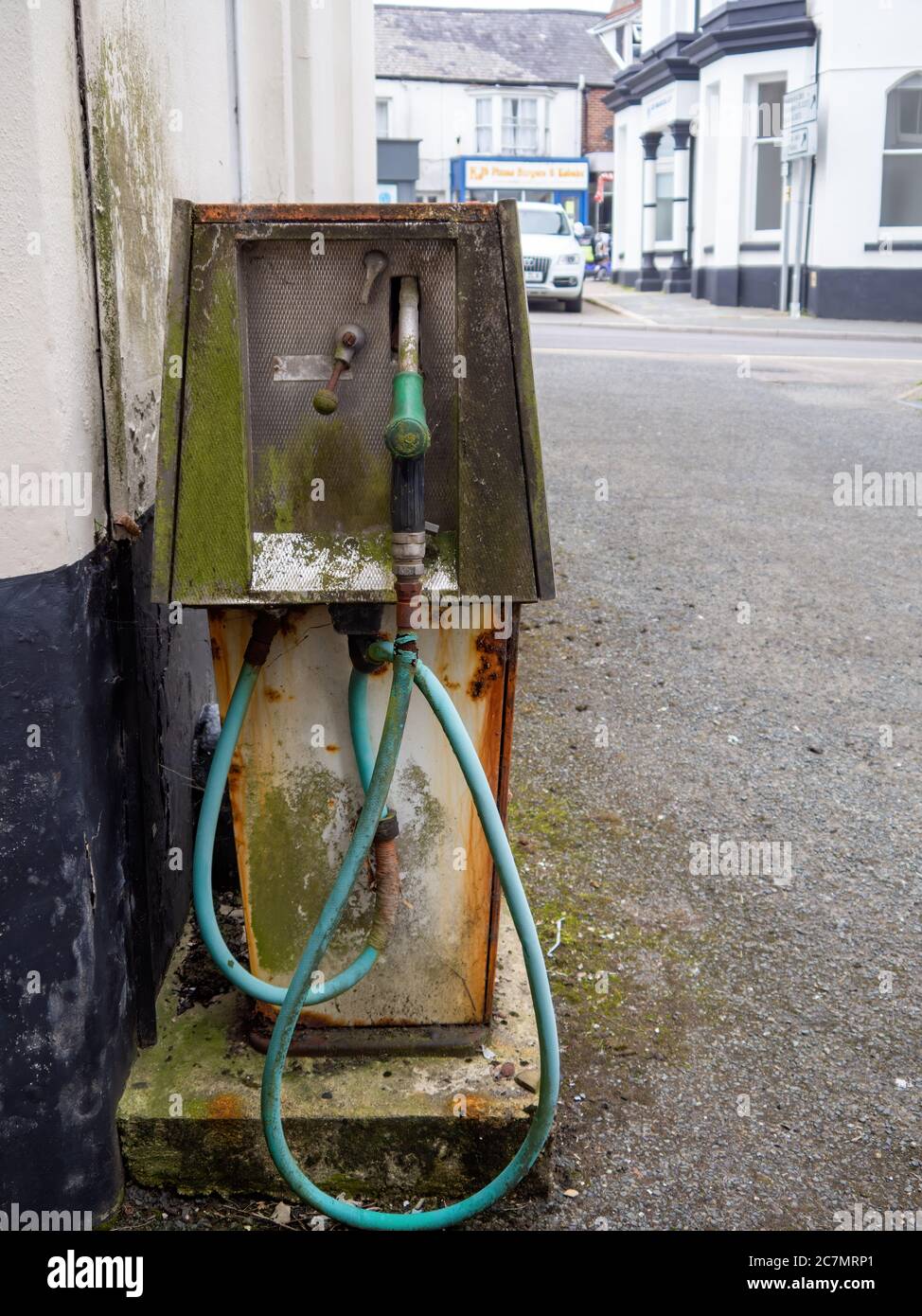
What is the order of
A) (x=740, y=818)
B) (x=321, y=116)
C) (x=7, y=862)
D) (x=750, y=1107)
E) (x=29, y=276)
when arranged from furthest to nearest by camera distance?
(x=321, y=116) < (x=740, y=818) < (x=750, y=1107) < (x=7, y=862) < (x=29, y=276)

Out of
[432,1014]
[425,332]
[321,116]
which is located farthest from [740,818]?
[321,116]

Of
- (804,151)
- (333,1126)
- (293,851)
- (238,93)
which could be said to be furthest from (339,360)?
(804,151)

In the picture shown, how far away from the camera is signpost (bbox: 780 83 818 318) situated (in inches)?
787

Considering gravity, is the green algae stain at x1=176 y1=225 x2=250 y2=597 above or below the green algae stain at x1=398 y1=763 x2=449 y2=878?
above

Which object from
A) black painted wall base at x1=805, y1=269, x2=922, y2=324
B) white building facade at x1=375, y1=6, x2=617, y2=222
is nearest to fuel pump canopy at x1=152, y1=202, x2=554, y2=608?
black painted wall base at x1=805, y1=269, x2=922, y2=324

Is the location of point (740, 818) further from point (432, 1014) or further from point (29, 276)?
point (29, 276)

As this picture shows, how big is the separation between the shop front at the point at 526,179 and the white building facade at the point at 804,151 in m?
13.7

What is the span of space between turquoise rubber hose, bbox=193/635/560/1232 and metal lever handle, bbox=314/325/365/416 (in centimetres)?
40

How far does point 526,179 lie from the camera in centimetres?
3925

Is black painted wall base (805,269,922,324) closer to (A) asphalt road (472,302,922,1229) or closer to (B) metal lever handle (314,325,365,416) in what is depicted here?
(A) asphalt road (472,302,922,1229)

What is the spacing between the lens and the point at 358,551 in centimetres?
224

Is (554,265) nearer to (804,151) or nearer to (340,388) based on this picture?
(804,151)
